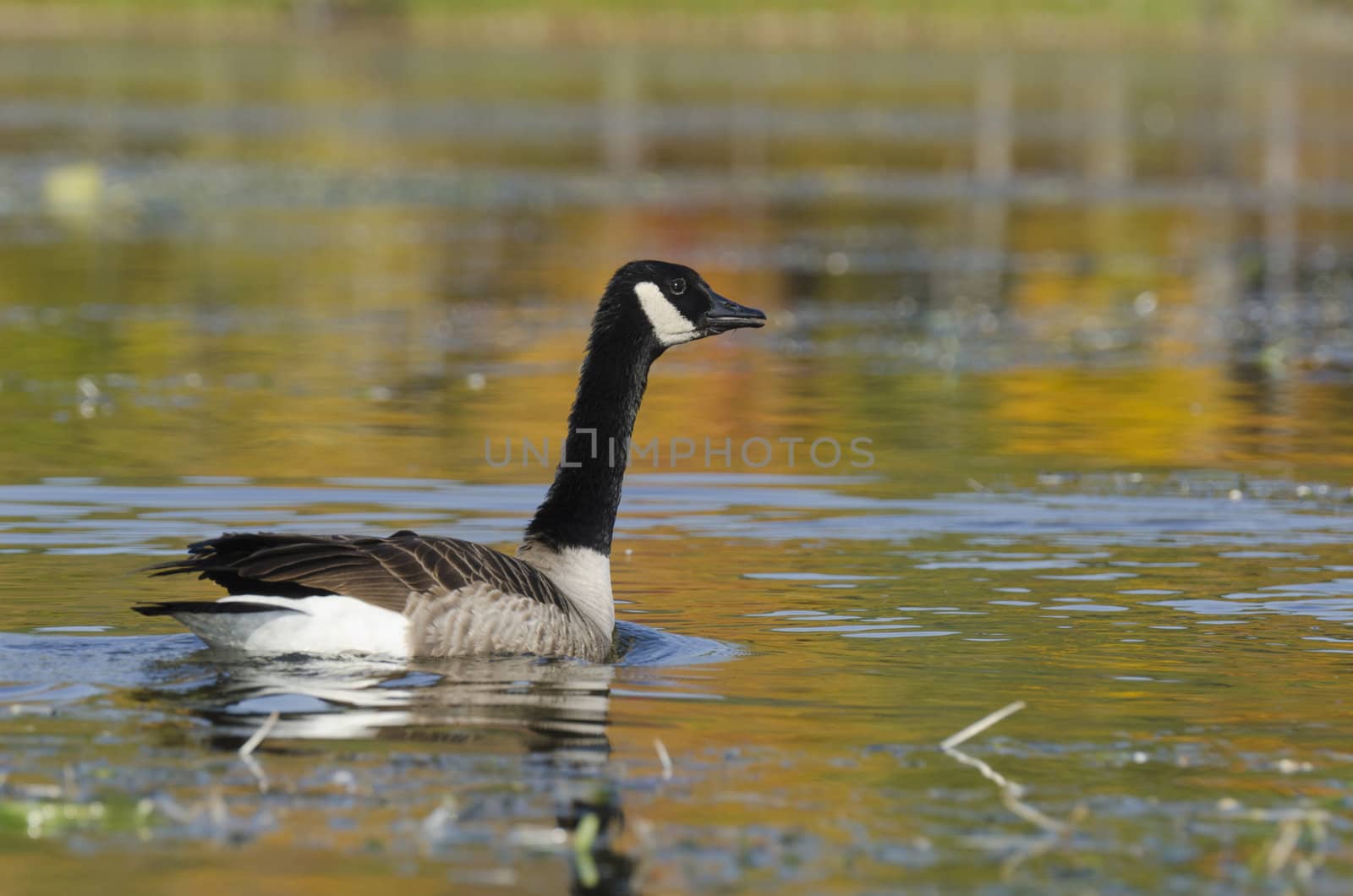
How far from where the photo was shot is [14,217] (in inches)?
1682

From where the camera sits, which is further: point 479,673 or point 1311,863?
point 479,673

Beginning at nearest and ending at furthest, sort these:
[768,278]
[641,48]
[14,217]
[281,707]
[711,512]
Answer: [281,707] < [711,512] < [768,278] < [14,217] < [641,48]

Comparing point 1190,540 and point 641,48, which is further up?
point 641,48

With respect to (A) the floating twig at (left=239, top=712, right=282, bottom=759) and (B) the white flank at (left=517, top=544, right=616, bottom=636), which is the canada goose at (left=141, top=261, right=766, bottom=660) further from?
(A) the floating twig at (left=239, top=712, right=282, bottom=759)

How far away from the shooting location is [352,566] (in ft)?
34.0

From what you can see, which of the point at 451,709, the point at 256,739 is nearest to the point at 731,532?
the point at 451,709

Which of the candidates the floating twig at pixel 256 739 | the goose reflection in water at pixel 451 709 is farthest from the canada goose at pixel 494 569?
the floating twig at pixel 256 739

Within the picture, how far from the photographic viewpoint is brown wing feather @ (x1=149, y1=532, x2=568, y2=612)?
10.1 meters

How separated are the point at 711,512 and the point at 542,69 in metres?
103

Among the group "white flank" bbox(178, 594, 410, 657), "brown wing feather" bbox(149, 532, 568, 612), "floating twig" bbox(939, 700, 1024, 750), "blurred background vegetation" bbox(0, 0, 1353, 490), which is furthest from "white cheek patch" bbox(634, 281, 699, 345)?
"blurred background vegetation" bbox(0, 0, 1353, 490)

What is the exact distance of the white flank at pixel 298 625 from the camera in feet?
33.5

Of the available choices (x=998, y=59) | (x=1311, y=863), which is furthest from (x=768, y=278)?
(x=998, y=59)

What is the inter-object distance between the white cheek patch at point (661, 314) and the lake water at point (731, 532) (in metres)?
1.54

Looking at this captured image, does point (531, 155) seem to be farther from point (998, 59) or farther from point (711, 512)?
point (998, 59)
